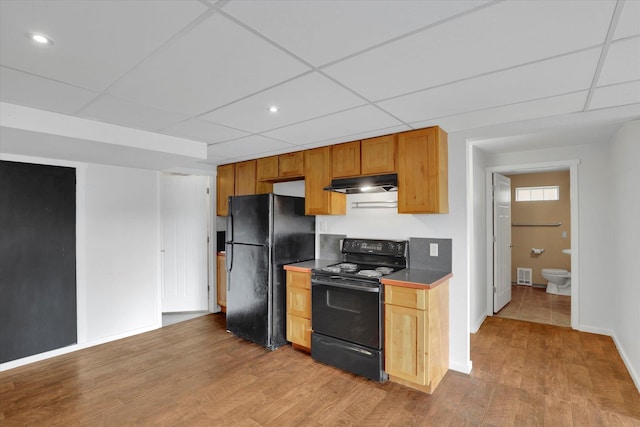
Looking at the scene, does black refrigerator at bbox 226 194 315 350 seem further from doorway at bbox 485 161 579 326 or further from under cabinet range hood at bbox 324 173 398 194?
doorway at bbox 485 161 579 326

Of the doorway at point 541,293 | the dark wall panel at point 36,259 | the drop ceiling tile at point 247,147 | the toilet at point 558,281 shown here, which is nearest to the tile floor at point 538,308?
the doorway at point 541,293

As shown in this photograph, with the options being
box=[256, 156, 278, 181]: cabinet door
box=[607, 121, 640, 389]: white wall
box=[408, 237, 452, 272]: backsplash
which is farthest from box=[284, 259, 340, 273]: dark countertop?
box=[607, 121, 640, 389]: white wall

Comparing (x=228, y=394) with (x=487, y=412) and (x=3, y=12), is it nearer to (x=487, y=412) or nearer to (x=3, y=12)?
(x=487, y=412)

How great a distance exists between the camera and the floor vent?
6.31 m

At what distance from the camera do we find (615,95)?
2.12m

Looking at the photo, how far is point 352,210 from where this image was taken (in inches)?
147

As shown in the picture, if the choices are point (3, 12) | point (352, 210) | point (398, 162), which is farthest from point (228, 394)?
point (3, 12)

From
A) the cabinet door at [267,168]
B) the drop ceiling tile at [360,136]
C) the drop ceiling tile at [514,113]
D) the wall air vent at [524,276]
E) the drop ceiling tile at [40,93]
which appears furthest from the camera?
the wall air vent at [524,276]

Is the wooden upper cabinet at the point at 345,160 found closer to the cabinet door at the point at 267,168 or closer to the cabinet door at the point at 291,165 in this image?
the cabinet door at the point at 291,165

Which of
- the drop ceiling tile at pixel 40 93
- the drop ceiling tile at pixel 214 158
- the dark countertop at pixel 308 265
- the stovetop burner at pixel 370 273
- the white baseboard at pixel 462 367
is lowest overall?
the white baseboard at pixel 462 367

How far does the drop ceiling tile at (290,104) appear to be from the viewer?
196cm

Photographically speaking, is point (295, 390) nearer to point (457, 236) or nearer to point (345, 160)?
point (457, 236)

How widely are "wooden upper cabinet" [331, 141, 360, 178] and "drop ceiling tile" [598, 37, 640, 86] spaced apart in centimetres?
193

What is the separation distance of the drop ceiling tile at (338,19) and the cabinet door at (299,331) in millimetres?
2732
